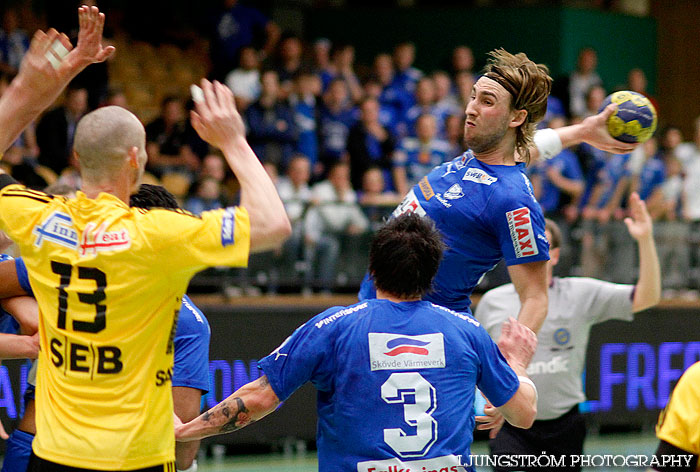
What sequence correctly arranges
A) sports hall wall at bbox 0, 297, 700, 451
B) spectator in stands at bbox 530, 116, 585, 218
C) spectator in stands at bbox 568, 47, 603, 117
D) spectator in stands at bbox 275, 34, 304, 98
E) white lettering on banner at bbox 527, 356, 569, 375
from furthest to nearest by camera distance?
spectator in stands at bbox 568, 47, 603, 117 → spectator in stands at bbox 275, 34, 304, 98 → spectator in stands at bbox 530, 116, 585, 218 → sports hall wall at bbox 0, 297, 700, 451 → white lettering on banner at bbox 527, 356, 569, 375

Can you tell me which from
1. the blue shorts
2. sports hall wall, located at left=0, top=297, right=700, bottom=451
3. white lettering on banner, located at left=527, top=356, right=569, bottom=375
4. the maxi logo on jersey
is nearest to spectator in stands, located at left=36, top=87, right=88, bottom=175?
sports hall wall, located at left=0, top=297, right=700, bottom=451

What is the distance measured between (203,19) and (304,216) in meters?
7.50

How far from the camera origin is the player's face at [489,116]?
201 inches

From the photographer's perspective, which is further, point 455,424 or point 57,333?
point 455,424

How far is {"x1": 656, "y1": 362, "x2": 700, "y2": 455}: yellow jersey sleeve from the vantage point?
3463mm

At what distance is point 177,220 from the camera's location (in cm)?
350

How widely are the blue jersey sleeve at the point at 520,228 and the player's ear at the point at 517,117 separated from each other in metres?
0.42

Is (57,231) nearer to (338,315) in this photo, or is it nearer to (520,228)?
(338,315)

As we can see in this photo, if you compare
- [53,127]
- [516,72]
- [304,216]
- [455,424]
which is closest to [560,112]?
[304,216]

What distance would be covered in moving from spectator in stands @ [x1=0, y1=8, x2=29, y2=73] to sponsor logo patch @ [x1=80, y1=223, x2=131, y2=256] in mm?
9050

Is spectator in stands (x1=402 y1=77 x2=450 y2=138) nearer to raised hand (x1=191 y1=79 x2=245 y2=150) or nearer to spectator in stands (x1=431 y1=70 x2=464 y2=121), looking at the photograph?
spectator in stands (x1=431 y1=70 x2=464 y2=121)

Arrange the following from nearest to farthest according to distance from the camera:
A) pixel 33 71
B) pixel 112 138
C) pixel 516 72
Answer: pixel 112 138 → pixel 33 71 → pixel 516 72

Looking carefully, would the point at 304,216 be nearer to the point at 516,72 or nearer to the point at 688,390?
the point at 516,72

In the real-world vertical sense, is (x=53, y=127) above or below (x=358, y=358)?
above
